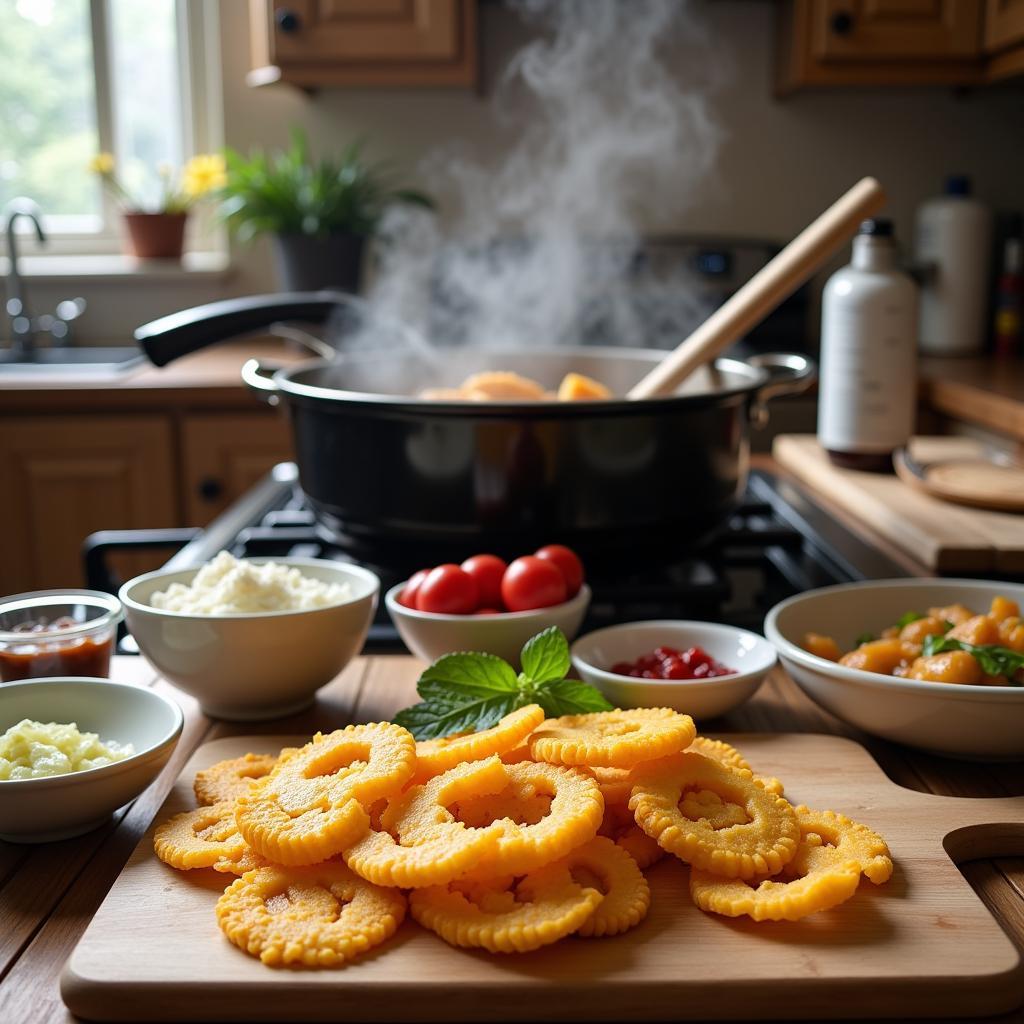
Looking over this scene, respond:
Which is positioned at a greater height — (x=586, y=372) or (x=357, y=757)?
(x=586, y=372)

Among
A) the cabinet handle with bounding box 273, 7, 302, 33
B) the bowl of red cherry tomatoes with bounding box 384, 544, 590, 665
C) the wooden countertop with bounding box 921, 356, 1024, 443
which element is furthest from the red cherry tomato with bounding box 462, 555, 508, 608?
the cabinet handle with bounding box 273, 7, 302, 33

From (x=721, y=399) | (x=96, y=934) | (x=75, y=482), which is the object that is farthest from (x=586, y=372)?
(x=75, y=482)

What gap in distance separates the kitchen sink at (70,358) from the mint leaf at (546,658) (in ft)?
7.47

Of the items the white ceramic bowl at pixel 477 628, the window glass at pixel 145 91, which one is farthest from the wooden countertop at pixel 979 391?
the window glass at pixel 145 91

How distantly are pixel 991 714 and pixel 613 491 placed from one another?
1.48ft

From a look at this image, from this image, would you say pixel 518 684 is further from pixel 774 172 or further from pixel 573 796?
pixel 774 172

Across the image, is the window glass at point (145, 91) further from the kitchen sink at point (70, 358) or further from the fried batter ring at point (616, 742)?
the fried batter ring at point (616, 742)

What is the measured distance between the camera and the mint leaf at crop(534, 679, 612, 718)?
845 mm

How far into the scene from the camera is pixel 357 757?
77 cm

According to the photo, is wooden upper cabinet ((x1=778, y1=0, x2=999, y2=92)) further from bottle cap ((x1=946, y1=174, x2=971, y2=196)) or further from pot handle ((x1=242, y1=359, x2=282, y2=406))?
pot handle ((x1=242, y1=359, x2=282, y2=406))

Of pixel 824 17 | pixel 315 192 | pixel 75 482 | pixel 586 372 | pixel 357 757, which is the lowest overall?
pixel 75 482

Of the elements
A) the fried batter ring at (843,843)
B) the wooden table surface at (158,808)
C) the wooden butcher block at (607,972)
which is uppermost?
the fried batter ring at (843,843)

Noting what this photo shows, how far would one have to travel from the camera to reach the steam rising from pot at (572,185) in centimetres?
310

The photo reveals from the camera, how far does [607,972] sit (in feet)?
2.02
